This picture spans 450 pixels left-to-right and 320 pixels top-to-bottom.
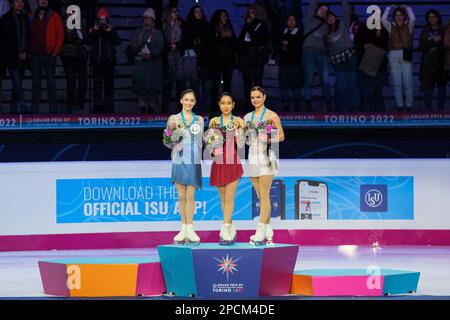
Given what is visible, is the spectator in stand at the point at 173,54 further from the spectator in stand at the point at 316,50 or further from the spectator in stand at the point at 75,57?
the spectator in stand at the point at 316,50

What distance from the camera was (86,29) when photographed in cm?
1695

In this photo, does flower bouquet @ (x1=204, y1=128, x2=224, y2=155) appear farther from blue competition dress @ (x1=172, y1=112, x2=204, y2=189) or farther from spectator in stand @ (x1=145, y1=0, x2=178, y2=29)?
spectator in stand @ (x1=145, y1=0, x2=178, y2=29)

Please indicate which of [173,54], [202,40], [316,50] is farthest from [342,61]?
[173,54]

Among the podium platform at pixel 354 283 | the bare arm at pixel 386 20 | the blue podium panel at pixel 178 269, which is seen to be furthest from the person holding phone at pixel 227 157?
the bare arm at pixel 386 20

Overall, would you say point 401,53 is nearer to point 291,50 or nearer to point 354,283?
point 291,50

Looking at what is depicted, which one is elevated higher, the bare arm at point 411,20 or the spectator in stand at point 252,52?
the bare arm at point 411,20

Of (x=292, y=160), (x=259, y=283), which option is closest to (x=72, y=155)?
(x=292, y=160)

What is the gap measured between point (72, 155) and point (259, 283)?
706 centimetres

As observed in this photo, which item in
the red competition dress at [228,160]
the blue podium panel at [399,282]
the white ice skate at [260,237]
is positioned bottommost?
the blue podium panel at [399,282]

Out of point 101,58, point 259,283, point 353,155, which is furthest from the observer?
point 353,155

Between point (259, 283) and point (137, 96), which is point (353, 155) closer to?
point (137, 96)

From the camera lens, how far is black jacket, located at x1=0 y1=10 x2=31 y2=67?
16.7 metres

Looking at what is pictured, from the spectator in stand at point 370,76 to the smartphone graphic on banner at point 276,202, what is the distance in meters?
1.89

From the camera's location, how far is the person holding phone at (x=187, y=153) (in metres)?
12.1
